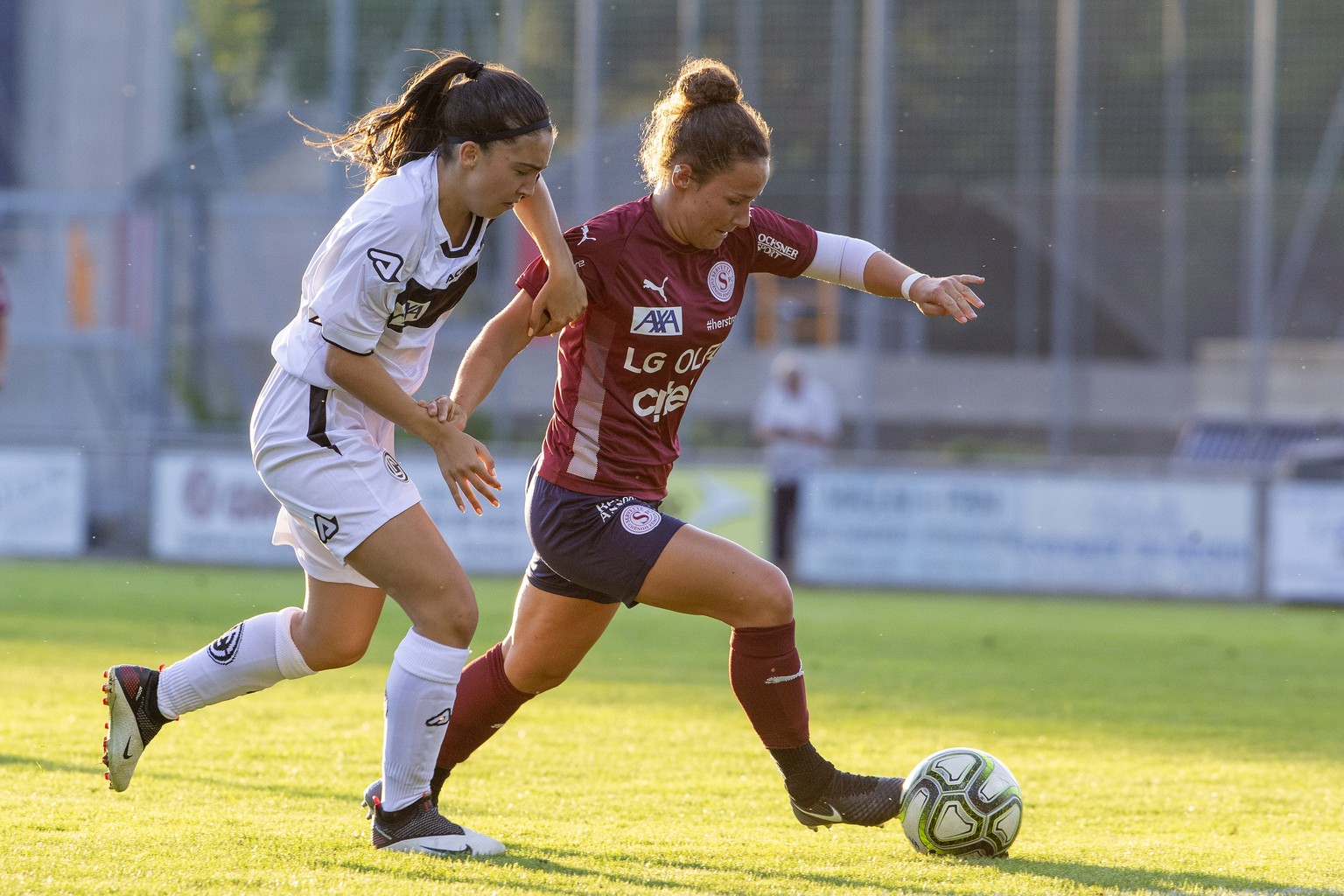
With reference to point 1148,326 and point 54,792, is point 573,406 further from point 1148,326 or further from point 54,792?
point 1148,326

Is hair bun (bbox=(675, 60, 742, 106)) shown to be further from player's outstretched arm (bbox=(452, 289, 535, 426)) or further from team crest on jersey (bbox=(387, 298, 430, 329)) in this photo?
team crest on jersey (bbox=(387, 298, 430, 329))

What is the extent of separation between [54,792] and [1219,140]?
658 inches

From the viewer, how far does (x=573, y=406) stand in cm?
416

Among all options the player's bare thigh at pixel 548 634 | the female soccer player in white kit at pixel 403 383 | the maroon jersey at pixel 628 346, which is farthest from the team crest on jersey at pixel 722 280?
the player's bare thigh at pixel 548 634

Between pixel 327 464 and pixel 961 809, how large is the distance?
5.98 feet

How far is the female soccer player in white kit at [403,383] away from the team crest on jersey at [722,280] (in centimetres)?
39

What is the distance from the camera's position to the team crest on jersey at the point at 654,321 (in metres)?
4.08

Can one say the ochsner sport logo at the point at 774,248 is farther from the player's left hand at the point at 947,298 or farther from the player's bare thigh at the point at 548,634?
the player's bare thigh at the point at 548,634

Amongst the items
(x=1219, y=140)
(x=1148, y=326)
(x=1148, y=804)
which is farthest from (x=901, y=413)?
(x=1148, y=804)

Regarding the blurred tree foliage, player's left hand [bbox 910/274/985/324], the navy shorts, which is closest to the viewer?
the navy shorts

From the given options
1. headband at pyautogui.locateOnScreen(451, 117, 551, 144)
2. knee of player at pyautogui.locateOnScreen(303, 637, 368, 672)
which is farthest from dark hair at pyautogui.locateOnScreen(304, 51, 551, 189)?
knee of player at pyautogui.locateOnScreen(303, 637, 368, 672)

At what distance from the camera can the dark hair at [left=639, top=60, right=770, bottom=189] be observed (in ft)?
13.0

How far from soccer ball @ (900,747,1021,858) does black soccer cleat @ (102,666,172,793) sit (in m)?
2.01

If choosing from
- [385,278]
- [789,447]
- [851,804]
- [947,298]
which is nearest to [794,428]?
[789,447]
